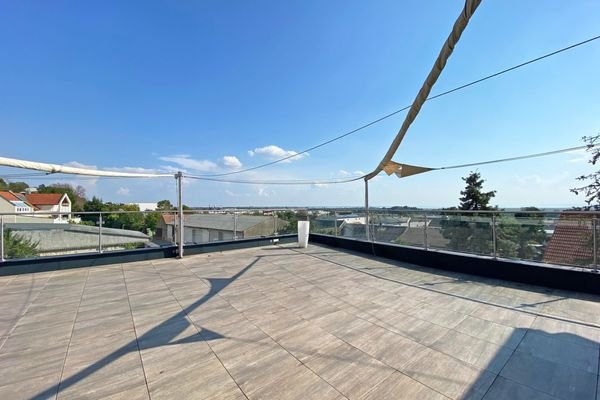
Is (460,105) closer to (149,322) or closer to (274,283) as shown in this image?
(274,283)

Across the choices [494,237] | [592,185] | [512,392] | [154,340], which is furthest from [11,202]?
[592,185]

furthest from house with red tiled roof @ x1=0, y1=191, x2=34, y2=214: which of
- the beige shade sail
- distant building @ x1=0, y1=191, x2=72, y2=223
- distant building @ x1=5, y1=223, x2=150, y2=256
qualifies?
the beige shade sail

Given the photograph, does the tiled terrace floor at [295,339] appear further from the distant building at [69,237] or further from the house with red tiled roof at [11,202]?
the house with red tiled roof at [11,202]

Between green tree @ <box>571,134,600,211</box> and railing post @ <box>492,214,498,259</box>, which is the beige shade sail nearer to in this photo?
railing post @ <box>492,214,498,259</box>

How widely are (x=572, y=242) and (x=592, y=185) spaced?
12793 millimetres

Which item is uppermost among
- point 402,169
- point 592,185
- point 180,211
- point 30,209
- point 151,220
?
point 402,169

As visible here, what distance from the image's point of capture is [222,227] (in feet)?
25.2

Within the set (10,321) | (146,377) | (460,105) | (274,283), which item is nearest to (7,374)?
(146,377)

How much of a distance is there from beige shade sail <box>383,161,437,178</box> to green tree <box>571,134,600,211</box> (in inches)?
400

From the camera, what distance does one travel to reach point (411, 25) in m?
6.36

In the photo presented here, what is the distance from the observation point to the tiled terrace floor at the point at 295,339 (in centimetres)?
179

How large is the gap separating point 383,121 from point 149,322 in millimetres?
7518

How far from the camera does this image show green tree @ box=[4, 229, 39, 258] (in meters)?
4.84

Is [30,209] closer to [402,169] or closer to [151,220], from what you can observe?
[151,220]
